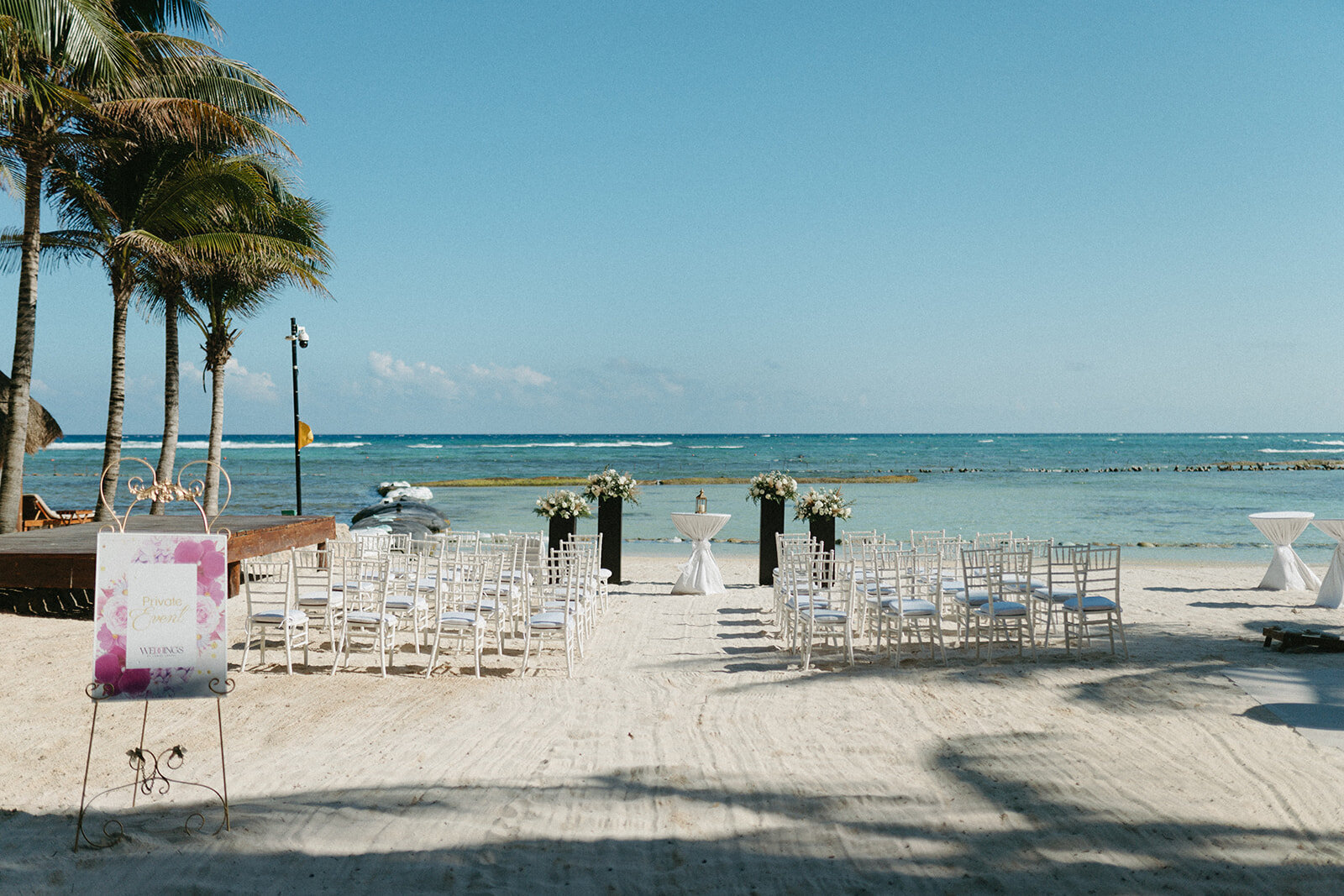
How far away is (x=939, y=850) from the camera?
364 cm

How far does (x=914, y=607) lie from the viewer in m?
7.34

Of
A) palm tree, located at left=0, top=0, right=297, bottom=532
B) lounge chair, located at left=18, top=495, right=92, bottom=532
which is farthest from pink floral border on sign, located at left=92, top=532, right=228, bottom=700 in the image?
lounge chair, located at left=18, top=495, right=92, bottom=532

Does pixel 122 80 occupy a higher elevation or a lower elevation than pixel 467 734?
higher

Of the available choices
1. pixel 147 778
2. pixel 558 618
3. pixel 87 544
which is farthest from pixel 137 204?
pixel 147 778

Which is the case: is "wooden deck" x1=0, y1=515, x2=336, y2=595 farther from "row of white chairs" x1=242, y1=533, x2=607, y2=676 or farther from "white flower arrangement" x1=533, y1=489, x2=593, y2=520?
"white flower arrangement" x1=533, y1=489, x2=593, y2=520

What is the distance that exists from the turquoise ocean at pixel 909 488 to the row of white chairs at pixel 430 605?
28.7 ft

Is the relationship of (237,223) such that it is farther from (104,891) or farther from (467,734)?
(104,891)

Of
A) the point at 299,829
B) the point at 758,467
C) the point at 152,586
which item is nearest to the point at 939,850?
the point at 299,829

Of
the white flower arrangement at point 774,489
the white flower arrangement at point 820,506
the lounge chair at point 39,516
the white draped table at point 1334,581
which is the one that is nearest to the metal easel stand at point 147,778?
the white flower arrangement at point 820,506

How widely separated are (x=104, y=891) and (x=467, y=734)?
7.36 ft

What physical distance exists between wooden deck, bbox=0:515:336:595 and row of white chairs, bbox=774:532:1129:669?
5.23m

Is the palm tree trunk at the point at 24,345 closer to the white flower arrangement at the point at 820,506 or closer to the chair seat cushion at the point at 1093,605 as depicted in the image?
the white flower arrangement at the point at 820,506

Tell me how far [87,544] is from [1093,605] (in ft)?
31.4

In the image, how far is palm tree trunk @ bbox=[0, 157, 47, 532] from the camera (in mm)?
11156
